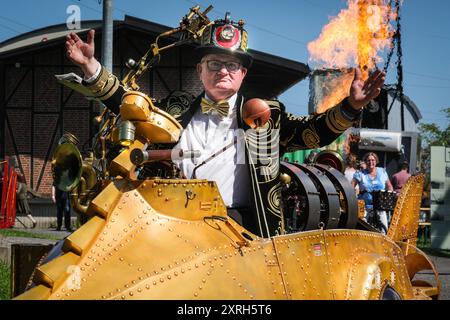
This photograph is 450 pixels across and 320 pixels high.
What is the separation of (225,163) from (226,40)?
0.78m

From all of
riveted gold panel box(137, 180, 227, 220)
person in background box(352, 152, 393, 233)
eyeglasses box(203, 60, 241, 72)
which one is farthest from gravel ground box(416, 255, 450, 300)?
riveted gold panel box(137, 180, 227, 220)

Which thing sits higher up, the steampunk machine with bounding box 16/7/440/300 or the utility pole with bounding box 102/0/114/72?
the utility pole with bounding box 102/0/114/72

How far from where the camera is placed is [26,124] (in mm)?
22953

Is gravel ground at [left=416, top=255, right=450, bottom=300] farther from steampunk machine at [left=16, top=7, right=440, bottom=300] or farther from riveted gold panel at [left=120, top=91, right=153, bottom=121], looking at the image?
riveted gold panel at [left=120, top=91, right=153, bottom=121]

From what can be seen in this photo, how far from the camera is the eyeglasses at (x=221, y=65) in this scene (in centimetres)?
410

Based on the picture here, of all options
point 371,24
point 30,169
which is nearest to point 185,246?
point 371,24

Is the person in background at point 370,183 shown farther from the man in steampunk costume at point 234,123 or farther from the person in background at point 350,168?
the man in steampunk costume at point 234,123

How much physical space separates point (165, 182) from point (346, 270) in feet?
3.94

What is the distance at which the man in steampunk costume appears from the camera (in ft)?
12.8

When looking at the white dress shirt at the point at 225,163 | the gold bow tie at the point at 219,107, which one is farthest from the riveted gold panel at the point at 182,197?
the gold bow tie at the point at 219,107

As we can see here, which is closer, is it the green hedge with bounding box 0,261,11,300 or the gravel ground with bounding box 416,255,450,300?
the green hedge with bounding box 0,261,11,300

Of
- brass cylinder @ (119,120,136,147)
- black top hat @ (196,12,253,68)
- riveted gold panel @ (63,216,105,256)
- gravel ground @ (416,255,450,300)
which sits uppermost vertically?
black top hat @ (196,12,253,68)

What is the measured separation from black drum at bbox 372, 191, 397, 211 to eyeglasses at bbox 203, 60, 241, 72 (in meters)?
7.01
